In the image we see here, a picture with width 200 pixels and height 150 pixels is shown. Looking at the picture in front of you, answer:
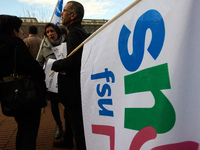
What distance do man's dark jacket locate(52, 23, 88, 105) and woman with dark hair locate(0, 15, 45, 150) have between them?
23 centimetres

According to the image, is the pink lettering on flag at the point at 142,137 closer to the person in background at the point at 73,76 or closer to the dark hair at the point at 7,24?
the person in background at the point at 73,76

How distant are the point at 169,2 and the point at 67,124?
2.23 metres

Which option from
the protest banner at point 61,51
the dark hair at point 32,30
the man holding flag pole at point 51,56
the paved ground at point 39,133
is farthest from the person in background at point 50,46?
the dark hair at point 32,30

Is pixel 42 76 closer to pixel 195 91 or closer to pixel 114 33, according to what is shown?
pixel 114 33

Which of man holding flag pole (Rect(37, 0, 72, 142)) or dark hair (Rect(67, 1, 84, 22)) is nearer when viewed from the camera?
dark hair (Rect(67, 1, 84, 22))

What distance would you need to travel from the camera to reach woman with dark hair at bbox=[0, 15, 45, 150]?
1714 millimetres

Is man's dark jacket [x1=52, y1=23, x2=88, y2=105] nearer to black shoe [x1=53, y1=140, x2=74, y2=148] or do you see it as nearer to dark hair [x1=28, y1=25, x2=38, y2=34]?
black shoe [x1=53, y1=140, x2=74, y2=148]

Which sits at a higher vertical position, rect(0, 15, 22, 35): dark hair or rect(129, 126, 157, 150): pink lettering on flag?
rect(0, 15, 22, 35): dark hair

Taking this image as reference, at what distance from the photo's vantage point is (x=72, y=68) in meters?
1.84

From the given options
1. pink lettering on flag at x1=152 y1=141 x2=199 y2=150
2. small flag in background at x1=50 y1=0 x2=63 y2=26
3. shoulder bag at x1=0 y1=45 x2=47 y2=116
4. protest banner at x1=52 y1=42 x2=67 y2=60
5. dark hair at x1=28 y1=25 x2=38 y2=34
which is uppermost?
small flag in background at x1=50 y1=0 x2=63 y2=26

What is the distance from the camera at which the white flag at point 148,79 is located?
83cm

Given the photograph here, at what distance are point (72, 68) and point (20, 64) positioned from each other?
459 millimetres

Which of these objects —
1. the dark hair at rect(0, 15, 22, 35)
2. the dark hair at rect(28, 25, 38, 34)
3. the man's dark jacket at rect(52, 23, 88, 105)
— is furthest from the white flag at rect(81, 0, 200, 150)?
the dark hair at rect(28, 25, 38, 34)

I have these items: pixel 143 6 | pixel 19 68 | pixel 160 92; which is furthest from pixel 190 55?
pixel 19 68
